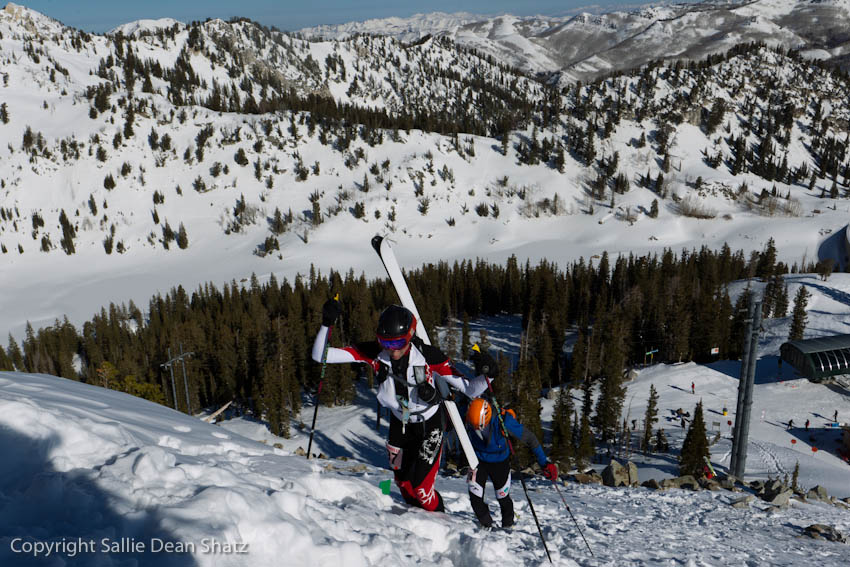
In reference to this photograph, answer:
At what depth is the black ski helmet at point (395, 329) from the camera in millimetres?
6980

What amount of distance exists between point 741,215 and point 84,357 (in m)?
145

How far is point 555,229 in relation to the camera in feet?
373

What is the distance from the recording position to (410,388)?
746 cm

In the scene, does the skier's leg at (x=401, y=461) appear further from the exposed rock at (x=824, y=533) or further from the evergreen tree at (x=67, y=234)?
the evergreen tree at (x=67, y=234)

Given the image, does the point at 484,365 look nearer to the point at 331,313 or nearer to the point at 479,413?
the point at 479,413

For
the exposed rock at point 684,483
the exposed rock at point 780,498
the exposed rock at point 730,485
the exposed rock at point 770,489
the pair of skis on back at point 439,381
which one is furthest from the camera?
the exposed rock at point 684,483

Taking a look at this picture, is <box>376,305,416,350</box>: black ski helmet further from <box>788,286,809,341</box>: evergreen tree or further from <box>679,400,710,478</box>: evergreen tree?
<box>788,286,809,341</box>: evergreen tree

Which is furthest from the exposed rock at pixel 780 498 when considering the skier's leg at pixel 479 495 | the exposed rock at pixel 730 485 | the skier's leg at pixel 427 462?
the skier's leg at pixel 427 462

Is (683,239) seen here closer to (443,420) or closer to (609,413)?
(609,413)

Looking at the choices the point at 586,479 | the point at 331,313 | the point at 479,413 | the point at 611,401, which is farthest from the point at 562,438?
the point at 331,313

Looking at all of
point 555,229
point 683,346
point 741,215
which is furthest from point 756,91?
point 683,346
